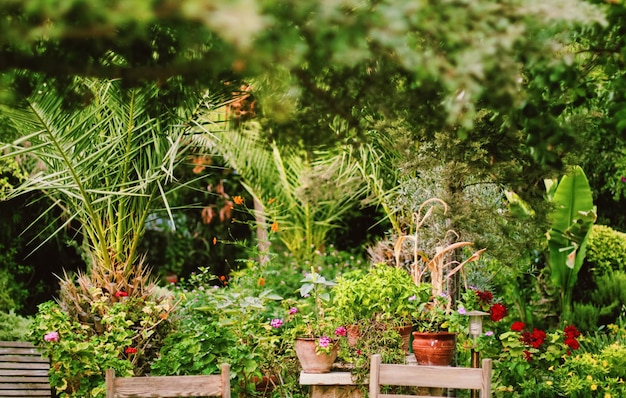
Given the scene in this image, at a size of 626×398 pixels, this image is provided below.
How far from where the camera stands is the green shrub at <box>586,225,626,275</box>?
8.09m

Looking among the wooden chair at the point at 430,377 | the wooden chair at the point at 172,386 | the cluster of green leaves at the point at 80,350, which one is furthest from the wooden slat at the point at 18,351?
the wooden chair at the point at 430,377

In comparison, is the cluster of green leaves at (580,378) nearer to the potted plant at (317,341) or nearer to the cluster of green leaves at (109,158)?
the potted plant at (317,341)

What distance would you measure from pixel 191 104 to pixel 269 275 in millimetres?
3104

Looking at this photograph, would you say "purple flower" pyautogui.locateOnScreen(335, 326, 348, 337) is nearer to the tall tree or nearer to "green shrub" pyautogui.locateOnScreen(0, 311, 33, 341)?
the tall tree

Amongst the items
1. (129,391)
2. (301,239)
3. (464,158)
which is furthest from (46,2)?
(301,239)

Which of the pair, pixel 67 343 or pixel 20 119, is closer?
pixel 20 119

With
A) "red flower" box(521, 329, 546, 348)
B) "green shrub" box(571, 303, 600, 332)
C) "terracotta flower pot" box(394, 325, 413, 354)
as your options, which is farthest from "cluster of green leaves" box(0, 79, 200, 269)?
"green shrub" box(571, 303, 600, 332)

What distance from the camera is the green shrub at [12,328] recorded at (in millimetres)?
6535

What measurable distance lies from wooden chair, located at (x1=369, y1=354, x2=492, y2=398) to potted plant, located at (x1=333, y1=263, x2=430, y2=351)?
1345mm

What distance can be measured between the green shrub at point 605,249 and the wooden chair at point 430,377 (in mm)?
5175

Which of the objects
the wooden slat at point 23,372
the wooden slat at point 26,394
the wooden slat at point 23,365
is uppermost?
the wooden slat at point 23,365

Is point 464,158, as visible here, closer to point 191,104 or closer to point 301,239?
point 191,104

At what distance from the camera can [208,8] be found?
1.43m

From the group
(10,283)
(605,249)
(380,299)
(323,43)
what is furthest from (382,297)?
(10,283)
